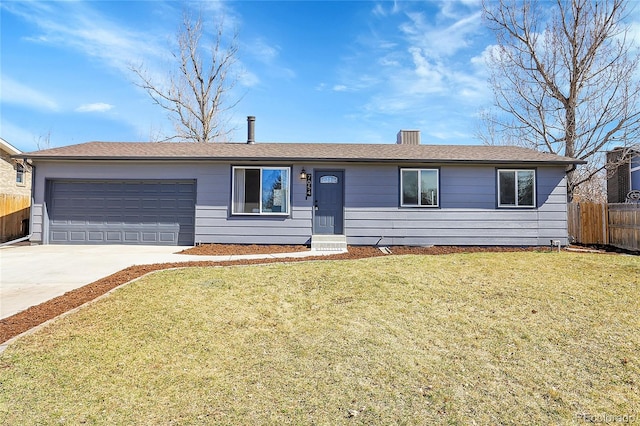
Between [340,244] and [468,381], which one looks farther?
[340,244]

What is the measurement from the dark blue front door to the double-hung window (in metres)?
0.98

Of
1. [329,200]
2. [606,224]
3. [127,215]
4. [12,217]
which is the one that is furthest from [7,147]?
[606,224]

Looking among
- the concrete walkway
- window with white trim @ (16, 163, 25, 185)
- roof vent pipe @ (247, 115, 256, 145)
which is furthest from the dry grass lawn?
window with white trim @ (16, 163, 25, 185)

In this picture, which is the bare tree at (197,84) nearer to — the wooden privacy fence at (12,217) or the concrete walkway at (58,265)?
the wooden privacy fence at (12,217)

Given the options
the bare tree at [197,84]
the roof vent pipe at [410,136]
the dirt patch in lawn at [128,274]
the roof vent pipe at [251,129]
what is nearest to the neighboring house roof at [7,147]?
the bare tree at [197,84]

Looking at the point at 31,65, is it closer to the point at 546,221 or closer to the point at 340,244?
the point at 340,244

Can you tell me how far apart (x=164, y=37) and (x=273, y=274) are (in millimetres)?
18877

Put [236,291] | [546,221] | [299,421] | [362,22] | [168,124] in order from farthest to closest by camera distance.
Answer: [168,124] < [362,22] < [546,221] < [236,291] < [299,421]

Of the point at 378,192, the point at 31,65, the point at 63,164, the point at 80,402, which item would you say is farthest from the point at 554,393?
the point at 31,65

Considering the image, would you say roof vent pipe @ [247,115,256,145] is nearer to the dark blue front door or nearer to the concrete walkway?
the dark blue front door

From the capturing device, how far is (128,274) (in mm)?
6203

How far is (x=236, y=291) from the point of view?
5137mm

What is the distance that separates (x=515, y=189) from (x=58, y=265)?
12.5 meters

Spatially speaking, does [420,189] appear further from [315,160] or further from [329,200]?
[315,160]
